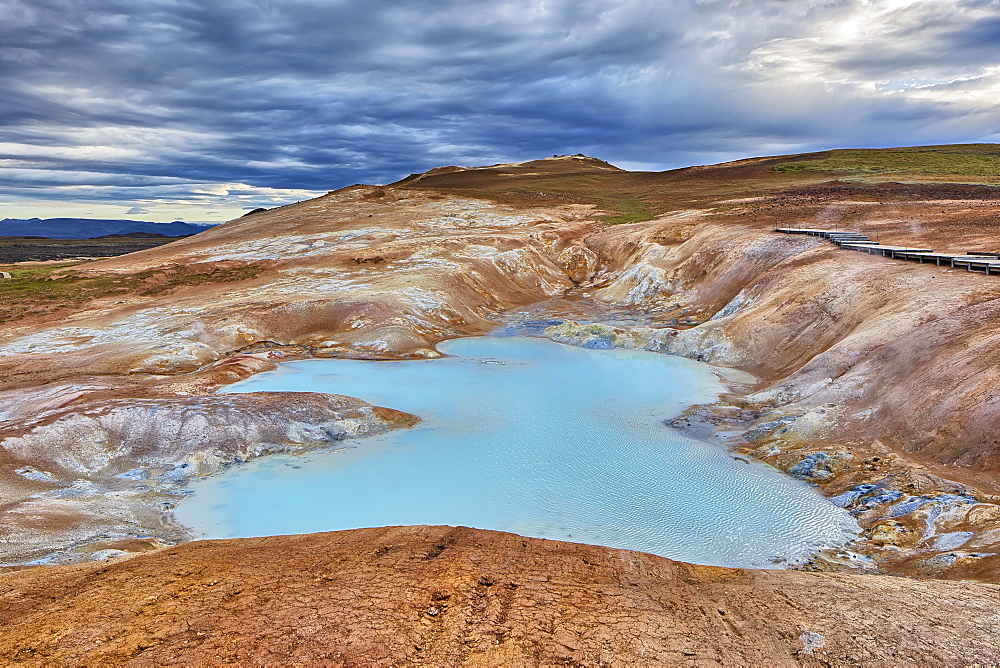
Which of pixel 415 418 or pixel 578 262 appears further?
pixel 578 262

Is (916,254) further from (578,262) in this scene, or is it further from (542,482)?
(578,262)

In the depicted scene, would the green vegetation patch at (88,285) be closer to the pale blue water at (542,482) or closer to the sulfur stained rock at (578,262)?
the pale blue water at (542,482)

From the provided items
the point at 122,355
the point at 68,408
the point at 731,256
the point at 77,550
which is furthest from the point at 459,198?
the point at 77,550

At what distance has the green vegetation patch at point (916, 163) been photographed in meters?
77.6

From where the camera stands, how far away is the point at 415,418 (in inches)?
848

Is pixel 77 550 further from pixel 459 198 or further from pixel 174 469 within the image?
pixel 459 198

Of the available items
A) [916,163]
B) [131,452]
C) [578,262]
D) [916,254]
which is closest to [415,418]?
[131,452]

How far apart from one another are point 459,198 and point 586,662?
8074cm

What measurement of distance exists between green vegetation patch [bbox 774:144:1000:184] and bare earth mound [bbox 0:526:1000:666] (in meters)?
78.0

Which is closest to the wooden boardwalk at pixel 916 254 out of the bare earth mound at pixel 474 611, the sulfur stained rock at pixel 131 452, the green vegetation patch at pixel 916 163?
the bare earth mound at pixel 474 611

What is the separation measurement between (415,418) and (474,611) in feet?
44.6

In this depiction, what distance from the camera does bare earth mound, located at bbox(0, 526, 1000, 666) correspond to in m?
7.43

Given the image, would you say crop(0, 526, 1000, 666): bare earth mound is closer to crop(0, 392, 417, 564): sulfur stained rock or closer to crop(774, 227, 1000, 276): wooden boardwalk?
crop(0, 392, 417, 564): sulfur stained rock

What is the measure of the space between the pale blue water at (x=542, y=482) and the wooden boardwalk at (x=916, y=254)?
11.5 meters
